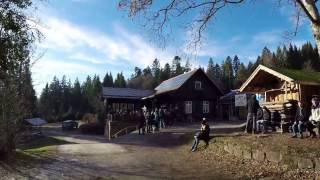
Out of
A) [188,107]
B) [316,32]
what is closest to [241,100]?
[188,107]

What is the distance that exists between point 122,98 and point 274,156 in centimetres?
3830

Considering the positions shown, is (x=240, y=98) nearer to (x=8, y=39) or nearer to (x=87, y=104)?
(x=8, y=39)

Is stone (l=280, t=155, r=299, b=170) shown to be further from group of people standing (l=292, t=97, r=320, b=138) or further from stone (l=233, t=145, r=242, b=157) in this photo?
stone (l=233, t=145, r=242, b=157)

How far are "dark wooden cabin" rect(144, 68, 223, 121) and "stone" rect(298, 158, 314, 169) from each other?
109 feet

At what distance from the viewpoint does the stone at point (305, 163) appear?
41.1 feet

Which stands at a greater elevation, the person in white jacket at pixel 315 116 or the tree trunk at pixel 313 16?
the tree trunk at pixel 313 16

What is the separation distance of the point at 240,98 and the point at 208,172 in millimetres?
20505

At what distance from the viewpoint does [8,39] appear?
53.8 feet

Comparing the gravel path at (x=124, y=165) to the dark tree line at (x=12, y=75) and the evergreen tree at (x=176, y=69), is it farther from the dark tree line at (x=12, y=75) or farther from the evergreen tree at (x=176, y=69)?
the evergreen tree at (x=176, y=69)

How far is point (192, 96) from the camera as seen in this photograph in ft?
161

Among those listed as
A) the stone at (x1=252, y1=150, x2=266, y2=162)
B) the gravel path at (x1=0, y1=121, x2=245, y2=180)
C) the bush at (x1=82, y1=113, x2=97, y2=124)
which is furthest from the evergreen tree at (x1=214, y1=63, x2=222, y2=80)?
the stone at (x1=252, y1=150, x2=266, y2=162)

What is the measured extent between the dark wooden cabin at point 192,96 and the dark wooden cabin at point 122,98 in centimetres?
259

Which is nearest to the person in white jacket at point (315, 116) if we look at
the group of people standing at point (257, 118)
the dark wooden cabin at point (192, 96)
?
the group of people standing at point (257, 118)

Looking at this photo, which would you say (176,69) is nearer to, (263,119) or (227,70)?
(227,70)
